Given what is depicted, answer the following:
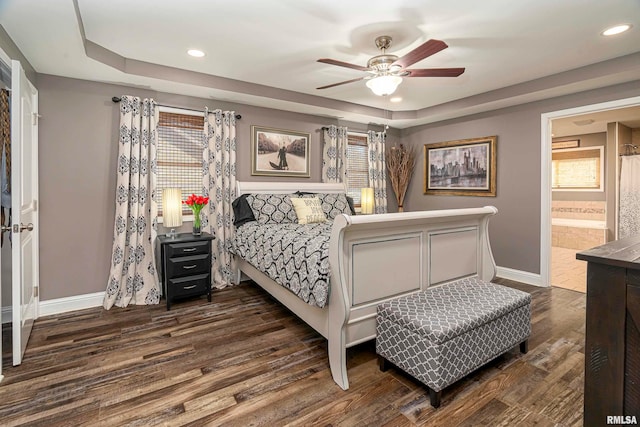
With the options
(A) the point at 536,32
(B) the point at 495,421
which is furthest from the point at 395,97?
(B) the point at 495,421

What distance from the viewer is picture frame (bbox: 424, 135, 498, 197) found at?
4621mm

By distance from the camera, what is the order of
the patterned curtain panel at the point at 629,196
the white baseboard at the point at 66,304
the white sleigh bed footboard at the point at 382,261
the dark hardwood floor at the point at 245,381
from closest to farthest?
the dark hardwood floor at the point at 245,381, the white sleigh bed footboard at the point at 382,261, the white baseboard at the point at 66,304, the patterned curtain panel at the point at 629,196

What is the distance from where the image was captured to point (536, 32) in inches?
103

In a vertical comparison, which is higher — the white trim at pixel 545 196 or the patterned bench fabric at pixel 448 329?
the white trim at pixel 545 196

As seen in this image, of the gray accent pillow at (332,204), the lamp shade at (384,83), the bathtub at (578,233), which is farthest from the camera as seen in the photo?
the bathtub at (578,233)

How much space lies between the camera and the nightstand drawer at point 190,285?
332 cm

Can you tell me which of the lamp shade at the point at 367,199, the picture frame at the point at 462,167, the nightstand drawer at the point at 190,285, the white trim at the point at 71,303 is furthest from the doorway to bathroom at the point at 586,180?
the white trim at the point at 71,303

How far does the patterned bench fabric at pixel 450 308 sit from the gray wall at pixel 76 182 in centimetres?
314

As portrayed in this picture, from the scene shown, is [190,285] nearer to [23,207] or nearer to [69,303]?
[69,303]

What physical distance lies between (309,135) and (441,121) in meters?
2.26

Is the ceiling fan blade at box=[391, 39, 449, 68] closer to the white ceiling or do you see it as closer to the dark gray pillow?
the white ceiling

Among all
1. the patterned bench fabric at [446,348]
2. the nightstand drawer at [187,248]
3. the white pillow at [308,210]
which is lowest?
the patterned bench fabric at [446,348]

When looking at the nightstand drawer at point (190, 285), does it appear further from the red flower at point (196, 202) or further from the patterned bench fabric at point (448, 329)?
the patterned bench fabric at point (448, 329)

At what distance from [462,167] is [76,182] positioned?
5.10 m
